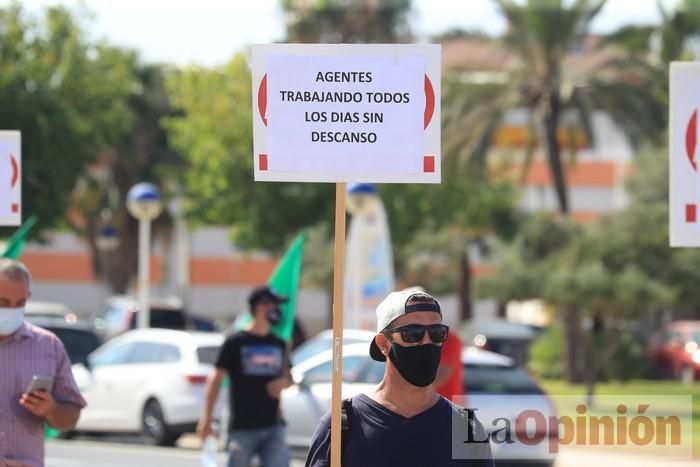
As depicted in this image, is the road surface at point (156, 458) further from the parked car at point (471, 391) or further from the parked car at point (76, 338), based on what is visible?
the parked car at point (76, 338)

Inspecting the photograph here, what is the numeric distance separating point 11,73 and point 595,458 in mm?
12749

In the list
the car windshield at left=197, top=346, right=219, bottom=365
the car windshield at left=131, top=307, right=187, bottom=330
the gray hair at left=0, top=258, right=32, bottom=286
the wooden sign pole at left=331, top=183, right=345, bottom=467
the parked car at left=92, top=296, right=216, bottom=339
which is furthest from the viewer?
the car windshield at left=131, top=307, right=187, bottom=330

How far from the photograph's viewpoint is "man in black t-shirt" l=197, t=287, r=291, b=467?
31.7 feet

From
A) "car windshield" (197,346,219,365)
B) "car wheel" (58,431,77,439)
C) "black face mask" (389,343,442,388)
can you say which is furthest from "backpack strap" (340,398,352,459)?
"car wheel" (58,431,77,439)

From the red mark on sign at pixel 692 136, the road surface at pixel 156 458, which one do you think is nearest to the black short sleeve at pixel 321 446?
the red mark on sign at pixel 692 136

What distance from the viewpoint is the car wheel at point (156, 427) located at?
19.5 metres

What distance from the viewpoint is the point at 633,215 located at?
28.6 m

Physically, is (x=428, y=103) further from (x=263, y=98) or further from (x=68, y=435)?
(x=68, y=435)

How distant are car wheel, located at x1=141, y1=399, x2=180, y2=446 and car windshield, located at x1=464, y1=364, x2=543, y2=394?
5.13 meters

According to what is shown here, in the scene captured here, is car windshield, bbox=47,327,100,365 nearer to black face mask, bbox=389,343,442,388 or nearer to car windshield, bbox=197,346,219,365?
car windshield, bbox=197,346,219,365

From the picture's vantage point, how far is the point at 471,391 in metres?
15.5

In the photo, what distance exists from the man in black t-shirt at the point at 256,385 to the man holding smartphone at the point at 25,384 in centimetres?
307

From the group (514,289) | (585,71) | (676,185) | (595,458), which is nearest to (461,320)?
(585,71)

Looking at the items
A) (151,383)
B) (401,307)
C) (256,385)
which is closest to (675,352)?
(151,383)
